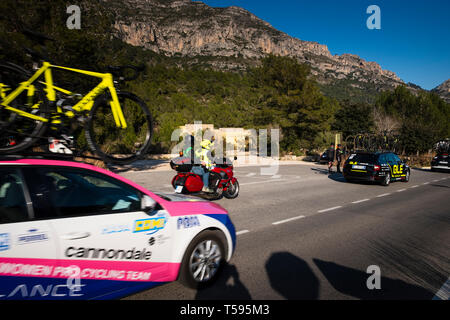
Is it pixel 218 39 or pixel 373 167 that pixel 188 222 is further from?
pixel 218 39

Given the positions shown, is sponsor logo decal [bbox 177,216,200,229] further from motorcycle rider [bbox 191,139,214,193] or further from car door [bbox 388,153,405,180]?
car door [bbox 388,153,405,180]

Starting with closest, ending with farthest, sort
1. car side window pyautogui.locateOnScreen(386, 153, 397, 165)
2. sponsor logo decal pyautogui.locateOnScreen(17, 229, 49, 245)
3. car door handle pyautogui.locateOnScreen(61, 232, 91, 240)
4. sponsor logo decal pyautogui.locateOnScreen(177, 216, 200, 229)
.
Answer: sponsor logo decal pyautogui.locateOnScreen(17, 229, 49, 245) → car door handle pyautogui.locateOnScreen(61, 232, 91, 240) → sponsor logo decal pyautogui.locateOnScreen(177, 216, 200, 229) → car side window pyautogui.locateOnScreen(386, 153, 397, 165)

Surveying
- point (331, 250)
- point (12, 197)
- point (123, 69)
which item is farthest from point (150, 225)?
point (331, 250)

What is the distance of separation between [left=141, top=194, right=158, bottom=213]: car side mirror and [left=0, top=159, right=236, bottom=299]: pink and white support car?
0.01m

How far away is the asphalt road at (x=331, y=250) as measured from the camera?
11.9 ft

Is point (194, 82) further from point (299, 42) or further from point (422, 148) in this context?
point (299, 42)

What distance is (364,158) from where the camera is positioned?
46.3 feet

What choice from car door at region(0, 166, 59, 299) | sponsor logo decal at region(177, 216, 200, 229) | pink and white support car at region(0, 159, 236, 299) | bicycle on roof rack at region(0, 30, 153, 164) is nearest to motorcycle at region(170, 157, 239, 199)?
bicycle on roof rack at region(0, 30, 153, 164)

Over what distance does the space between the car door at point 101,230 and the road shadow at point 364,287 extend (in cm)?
226

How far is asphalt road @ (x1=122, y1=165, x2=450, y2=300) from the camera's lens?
3.62 m

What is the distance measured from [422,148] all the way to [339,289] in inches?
1351

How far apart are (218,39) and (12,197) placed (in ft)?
429

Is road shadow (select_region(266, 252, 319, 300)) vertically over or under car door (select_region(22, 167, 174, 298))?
under

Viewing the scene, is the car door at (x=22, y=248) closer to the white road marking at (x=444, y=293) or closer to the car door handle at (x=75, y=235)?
the car door handle at (x=75, y=235)
